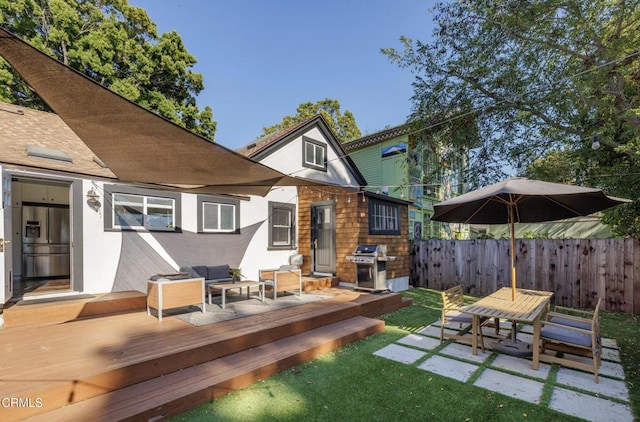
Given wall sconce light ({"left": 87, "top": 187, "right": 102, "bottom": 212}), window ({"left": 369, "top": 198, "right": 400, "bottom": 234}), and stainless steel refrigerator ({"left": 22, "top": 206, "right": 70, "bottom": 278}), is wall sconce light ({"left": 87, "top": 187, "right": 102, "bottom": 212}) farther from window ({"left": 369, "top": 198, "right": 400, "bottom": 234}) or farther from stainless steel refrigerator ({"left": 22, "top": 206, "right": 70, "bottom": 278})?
window ({"left": 369, "top": 198, "right": 400, "bottom": 234})

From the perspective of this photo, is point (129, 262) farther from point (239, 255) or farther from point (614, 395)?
point (614, 395)

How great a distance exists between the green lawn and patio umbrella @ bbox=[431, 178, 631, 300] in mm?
2027

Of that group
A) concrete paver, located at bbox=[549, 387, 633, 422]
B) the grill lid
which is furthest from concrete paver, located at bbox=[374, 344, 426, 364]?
the grill lid

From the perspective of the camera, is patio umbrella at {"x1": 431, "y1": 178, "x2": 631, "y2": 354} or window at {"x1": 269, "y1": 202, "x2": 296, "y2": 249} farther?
window at {"x1": 269, "y1": 202, "x2": 296, "y2": 249}

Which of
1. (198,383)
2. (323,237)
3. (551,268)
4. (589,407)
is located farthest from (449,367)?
(551,268)

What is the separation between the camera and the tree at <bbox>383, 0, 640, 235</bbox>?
233 inches

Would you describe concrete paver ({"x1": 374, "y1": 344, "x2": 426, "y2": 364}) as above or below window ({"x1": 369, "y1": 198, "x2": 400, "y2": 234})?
below

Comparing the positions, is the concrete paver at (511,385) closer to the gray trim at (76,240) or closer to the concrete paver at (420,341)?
the concrete paver at (420,341)

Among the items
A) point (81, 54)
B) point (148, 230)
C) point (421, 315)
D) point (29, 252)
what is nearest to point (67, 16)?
point (81, 54)

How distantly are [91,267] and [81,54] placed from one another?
12.3 meters

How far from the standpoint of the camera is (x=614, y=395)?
9.77 ft

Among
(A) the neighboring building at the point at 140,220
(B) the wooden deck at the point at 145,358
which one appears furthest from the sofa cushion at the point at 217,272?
(B) the wooden deck at the point at 145,358

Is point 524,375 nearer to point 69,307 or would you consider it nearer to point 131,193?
point 69,307

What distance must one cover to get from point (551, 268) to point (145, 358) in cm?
840
